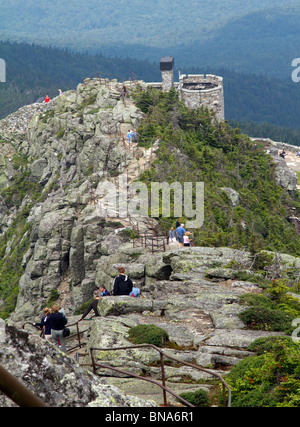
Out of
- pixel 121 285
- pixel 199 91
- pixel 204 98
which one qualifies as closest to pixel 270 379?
pixel 121 285

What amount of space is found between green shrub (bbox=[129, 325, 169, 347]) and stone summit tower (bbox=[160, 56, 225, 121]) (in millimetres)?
63103

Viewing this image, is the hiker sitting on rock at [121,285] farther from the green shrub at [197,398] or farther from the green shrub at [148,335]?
the green shrub at [197,398]

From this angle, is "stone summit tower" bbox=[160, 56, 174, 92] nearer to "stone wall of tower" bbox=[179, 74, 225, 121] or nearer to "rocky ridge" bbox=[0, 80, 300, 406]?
"stone wall of tower" bbox=[179, 74, 225, 121]

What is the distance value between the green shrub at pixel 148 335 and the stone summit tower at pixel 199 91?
63.1 meters

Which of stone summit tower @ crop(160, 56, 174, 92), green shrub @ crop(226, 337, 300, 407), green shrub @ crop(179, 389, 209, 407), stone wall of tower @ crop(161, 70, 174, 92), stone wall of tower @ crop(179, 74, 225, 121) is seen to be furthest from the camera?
stone wall of tower @ crop(161, 70, 174, 92)

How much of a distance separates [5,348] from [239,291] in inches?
612

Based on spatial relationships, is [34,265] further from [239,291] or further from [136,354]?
[136,354]

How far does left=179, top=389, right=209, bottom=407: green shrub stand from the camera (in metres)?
12.2

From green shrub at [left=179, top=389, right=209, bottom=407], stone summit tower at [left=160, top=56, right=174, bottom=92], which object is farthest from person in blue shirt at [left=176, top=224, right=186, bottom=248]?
stone summit tower at [left=160, top=56, right=174, bottom=92]

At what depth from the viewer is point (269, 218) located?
179ft

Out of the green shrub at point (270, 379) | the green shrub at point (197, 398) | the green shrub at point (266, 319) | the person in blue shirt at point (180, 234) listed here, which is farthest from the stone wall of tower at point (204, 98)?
the green shrub at point (197, 398)

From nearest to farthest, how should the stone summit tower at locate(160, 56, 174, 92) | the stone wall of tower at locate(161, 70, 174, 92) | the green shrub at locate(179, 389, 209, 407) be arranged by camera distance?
the green shrub at locate(179, 389, 209, 407) → the stone summit tower at locate(160, 56, 174, 92) → the stone wall of tower at locate(161, 70, 174, 92)
